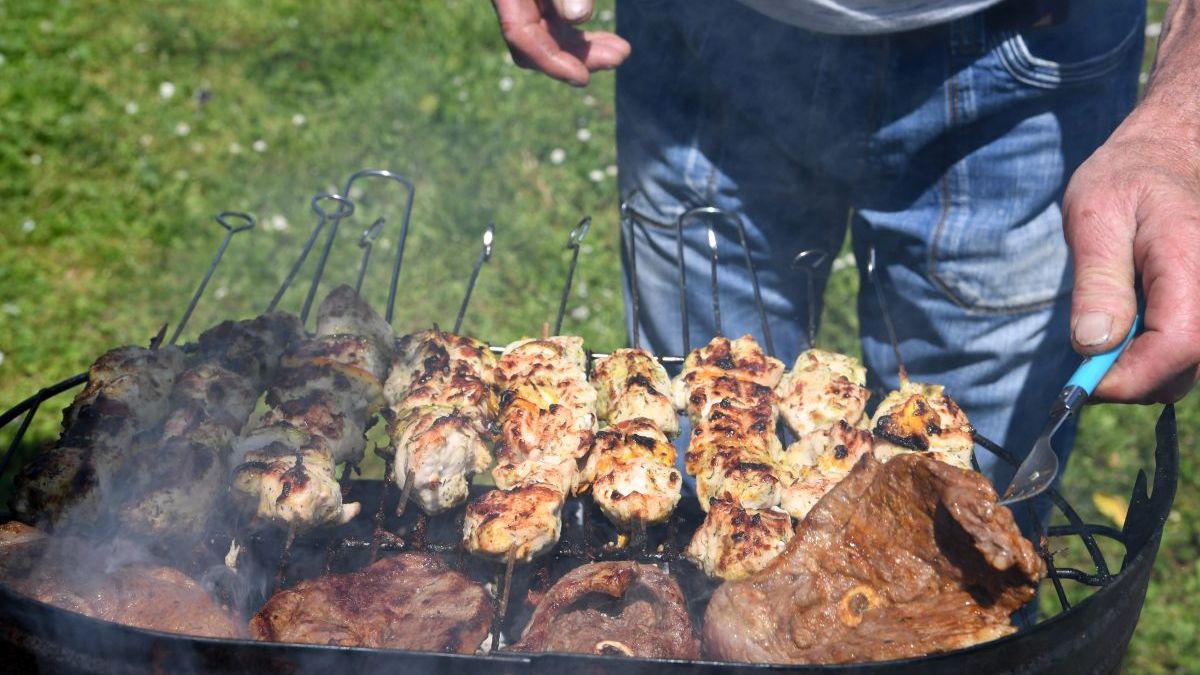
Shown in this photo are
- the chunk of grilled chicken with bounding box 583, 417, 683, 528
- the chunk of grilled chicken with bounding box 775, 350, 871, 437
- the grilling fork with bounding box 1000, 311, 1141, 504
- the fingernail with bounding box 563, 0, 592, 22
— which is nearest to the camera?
the grilling fork with bounding box 1000, 311, 1141, 504

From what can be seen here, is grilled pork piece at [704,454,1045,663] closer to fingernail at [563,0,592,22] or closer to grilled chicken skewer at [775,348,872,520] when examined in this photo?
grilled chicken skewer at [775,348,872,520]

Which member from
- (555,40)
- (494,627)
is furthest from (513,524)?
(555,40)

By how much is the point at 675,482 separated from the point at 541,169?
4188mm

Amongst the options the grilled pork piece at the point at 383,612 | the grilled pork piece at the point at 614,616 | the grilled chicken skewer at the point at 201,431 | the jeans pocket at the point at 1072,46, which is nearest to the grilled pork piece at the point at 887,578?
the grilled pork piece at the point at 614,616

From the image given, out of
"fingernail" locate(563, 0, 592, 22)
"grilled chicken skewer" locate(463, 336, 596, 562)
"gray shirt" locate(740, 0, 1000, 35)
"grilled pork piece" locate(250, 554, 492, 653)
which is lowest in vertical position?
"grilled pork piece" locate(250, 554, 492, 653)

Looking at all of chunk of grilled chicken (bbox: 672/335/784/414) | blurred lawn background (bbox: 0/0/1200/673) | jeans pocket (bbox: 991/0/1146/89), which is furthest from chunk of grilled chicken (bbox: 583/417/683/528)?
blurred lawn background (bbox: 0/0/1200/673)

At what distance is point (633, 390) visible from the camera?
9.43 ft

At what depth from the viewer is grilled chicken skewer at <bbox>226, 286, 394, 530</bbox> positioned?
7.90 feet

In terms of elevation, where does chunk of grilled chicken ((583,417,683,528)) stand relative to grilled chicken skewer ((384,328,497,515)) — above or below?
above

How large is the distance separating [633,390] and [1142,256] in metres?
1.38

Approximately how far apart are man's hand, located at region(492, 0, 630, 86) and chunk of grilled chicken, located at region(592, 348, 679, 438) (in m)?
0.92

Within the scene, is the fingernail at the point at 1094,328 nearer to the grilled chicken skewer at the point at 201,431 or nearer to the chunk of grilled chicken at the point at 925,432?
the chunk of grilled chicken at the point at 925,432

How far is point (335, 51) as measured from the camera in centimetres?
734

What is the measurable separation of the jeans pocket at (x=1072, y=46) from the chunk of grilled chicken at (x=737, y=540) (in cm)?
160
